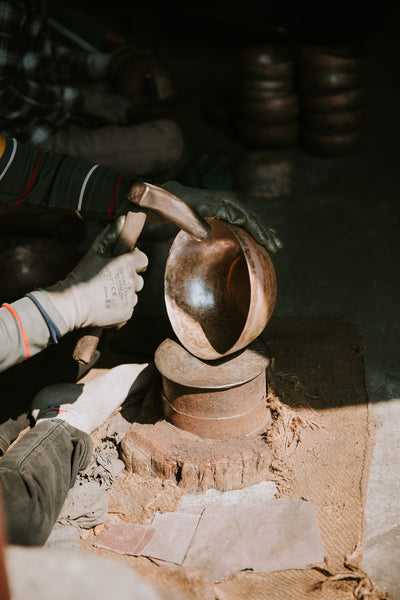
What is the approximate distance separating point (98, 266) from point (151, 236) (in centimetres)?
183

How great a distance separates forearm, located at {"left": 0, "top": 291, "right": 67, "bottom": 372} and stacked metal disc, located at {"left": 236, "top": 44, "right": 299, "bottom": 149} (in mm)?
3613

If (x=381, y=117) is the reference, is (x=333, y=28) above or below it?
above

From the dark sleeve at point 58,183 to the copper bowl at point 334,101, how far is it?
10.6 ft

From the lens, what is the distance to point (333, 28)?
23.1ft

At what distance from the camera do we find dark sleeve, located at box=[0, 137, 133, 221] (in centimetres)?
268

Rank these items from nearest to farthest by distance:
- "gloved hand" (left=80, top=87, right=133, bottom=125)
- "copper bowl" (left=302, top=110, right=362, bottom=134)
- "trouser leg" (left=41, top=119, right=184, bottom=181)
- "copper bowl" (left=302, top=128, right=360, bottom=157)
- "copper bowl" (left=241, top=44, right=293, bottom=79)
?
1. "trouser leg" (left=41, top=119, right=184, bottom=181)
2. "gloved hand" (left=80, top=87, right=133, bottom=125)
3. "copper bowl" (left=241, top=44, right=293, bottom=79)
4. "copper bowl" (left=302, top=110, right=362, bottom=134)
5. "copper bowl" (left=302, top=128, right=360, bottom=157)

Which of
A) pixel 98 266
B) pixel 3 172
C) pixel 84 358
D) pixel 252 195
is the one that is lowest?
pixel 252 195

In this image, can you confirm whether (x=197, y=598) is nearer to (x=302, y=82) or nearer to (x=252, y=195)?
(x=252, y=195)

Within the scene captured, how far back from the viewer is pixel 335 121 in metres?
5.39

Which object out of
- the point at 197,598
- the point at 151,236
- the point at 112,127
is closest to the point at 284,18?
the point at 112,127

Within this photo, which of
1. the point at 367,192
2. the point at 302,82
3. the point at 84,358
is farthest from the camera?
the point at 302,82

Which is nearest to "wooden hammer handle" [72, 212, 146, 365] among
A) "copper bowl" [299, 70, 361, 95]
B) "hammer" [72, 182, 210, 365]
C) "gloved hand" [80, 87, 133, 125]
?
"hammer" [72, 182, 210, 365]

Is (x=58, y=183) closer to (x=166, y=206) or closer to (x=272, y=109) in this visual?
(x=166, y=206)

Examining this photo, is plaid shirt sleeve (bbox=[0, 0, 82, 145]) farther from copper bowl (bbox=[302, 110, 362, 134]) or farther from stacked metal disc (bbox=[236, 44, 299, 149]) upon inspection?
copper bowl (bbox=[302, 110, 362, 134])
